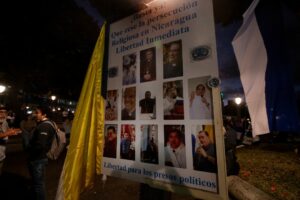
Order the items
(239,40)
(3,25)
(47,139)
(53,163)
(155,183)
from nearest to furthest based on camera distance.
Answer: (155,183) < (239,40) < (47,139) < (53,163) < (3,25)

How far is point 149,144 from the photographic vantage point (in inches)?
85.3

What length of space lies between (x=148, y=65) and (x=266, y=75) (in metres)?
1.10

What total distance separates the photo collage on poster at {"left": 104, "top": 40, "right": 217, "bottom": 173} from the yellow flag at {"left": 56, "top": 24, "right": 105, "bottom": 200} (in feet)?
0.37

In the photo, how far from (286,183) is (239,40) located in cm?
545

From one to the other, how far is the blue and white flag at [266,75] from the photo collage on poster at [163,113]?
56 cm

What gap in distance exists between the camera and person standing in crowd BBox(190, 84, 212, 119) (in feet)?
6.02

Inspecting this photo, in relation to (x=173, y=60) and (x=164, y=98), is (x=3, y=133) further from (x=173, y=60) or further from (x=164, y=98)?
(x=173, y=60)

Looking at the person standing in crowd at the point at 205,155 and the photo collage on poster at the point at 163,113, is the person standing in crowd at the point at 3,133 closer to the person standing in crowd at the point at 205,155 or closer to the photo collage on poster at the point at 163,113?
the photo collage on poster at the point at 163,113

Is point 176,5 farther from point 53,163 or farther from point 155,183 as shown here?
point 53,163

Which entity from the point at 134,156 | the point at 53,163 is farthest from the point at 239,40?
the point at 53,163

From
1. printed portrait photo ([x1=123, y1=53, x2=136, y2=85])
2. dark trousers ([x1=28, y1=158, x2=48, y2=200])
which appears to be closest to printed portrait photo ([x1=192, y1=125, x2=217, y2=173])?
printed portrait photo ([x1=123, y1=53, x2=136, y2=85])

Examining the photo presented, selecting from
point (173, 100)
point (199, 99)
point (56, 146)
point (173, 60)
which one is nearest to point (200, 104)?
point (199, 99)

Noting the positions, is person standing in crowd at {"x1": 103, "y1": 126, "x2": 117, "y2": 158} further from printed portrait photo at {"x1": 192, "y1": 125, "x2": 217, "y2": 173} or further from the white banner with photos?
printed portrait photo at {"x1": 192, "y1": 125, "x2": 217, "y2": 173}

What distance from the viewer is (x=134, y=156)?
7.48ft
